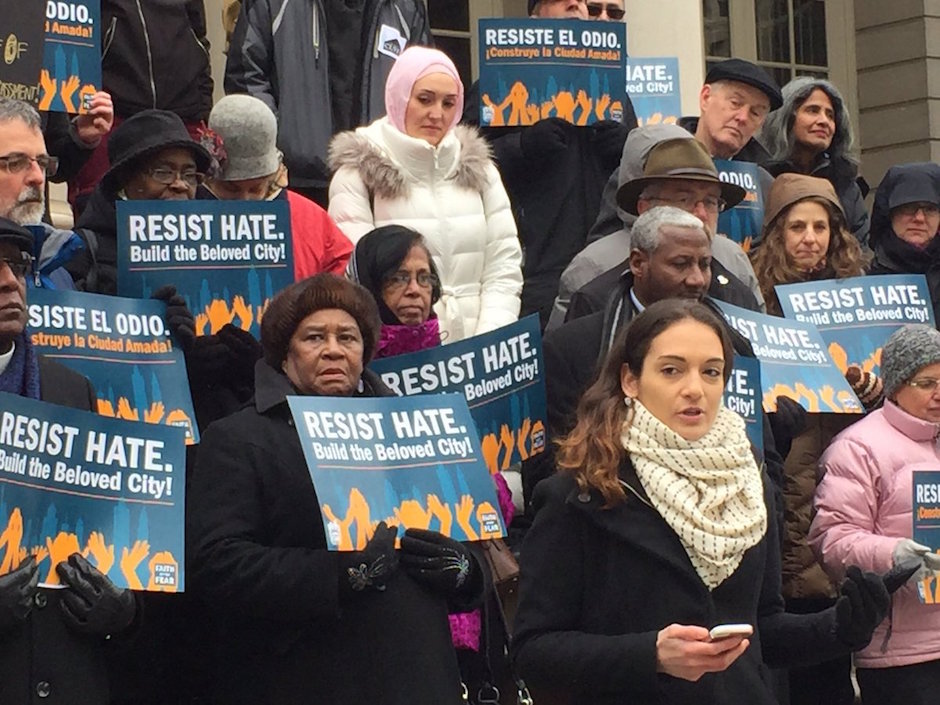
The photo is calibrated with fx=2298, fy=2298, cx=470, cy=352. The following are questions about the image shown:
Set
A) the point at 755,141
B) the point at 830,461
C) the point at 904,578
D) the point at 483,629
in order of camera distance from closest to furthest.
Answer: the point at 904,578, the point at 483,629, the point at 830,461, the point at 755,141

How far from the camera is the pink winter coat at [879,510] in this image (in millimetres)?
7344

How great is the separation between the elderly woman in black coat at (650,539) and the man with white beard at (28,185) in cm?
Answer: 182

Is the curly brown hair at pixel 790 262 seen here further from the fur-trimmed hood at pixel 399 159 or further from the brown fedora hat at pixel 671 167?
the fur-trimmed hood at pixel 399 159

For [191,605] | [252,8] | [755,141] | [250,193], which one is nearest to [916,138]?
[755,141]

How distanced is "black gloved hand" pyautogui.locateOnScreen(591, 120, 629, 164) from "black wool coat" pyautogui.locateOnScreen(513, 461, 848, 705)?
12.1 ft

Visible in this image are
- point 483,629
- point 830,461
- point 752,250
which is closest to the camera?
point 483,629

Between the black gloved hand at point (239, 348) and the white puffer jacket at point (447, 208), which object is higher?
the white puffer jacket at point (447, 208)

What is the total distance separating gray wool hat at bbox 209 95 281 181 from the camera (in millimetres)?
7656

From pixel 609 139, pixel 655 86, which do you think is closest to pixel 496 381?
pixel 609 139

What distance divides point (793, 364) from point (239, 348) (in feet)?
6.54

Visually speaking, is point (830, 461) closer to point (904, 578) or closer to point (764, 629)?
point (904, 578)

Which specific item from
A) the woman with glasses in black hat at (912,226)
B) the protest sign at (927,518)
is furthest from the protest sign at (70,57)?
the woman with glasses in black hat at (912,226)

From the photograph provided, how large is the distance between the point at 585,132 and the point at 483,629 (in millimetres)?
2900

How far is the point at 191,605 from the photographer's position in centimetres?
641
